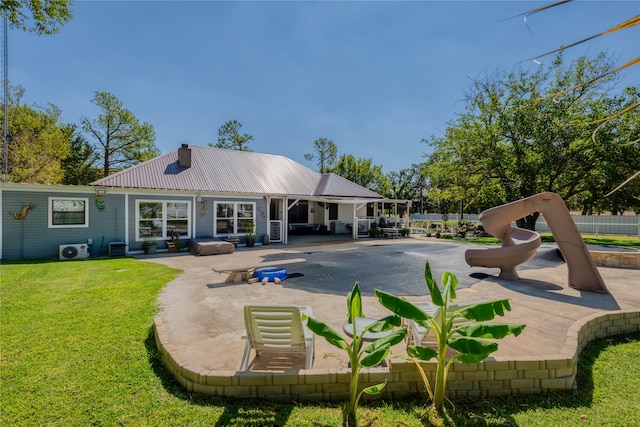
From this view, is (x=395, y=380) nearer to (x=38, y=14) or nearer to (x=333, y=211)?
(x=38, y=14)

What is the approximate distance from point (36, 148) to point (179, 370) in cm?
3266

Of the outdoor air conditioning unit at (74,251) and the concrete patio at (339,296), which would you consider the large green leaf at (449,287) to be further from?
the outdoor air conditioning unit at (74,251)

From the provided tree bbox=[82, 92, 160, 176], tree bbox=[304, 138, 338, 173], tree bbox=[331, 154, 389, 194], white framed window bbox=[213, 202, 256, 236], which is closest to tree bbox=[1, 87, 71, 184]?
tree bbox=[82, 92, 160, 176]

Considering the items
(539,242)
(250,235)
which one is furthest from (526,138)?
(250,235)

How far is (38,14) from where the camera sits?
7.67m

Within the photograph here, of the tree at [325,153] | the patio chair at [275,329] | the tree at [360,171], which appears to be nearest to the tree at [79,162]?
the tree at [325,153]

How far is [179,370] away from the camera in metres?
3.80

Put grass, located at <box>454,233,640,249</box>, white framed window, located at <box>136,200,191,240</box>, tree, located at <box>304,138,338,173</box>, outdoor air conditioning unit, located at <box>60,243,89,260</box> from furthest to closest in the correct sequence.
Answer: tree, located at <box>304,138,338,173</box>, grass, located at <box>454,233,640,249</box>, white framed window, located at <box>136,200,191,240</box>, outdoor air conditioning unit, located at <box>60,243,89,260</box>

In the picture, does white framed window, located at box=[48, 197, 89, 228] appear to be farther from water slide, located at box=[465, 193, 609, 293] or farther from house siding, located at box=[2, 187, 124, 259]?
water slide, located at box=[465, 193, 609, 293]

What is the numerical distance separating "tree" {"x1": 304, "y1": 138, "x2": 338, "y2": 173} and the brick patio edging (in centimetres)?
4310

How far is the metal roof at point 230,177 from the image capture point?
49.4ft

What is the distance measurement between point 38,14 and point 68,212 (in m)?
7.71

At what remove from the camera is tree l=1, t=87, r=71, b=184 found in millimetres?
25172

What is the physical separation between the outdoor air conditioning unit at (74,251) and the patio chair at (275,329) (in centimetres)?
1207
